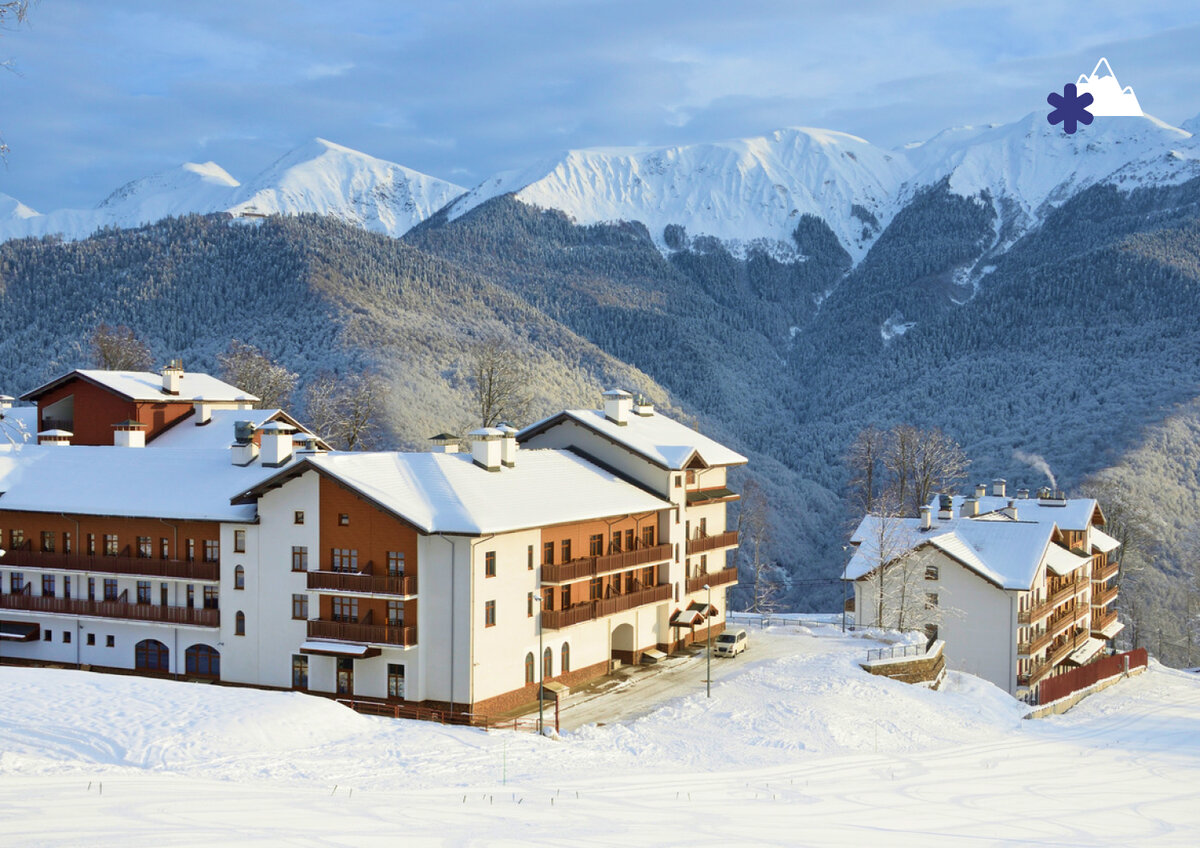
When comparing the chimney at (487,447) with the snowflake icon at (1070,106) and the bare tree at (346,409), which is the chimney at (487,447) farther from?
the bare tree at (346,409)

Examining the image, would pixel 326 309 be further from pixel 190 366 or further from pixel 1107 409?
pixel 1107 409

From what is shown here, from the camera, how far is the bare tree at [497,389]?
3587 inches

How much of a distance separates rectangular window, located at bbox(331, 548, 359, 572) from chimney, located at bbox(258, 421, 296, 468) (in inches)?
249

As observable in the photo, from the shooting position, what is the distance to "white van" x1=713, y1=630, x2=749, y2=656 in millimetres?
57188

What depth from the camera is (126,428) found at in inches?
2494

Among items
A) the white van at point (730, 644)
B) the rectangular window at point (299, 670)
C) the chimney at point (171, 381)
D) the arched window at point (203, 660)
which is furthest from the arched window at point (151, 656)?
the white van at point (730, 644)

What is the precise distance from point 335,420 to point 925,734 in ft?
213

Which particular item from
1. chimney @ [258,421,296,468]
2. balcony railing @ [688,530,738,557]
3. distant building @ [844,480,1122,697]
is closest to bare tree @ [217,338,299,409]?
chimney @ [258,421,296,468]

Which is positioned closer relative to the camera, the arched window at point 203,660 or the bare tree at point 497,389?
the arched window at point 203,660

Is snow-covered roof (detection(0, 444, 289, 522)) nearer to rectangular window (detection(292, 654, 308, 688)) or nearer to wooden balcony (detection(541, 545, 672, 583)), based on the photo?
rectangular window (detection(292, 654, 308, 688))

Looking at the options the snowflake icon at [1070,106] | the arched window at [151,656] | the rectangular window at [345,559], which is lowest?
the arched window at [151,656]

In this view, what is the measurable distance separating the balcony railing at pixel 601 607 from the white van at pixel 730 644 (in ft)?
11.3

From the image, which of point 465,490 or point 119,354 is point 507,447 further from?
point 119,354

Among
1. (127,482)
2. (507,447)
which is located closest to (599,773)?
(507,447)
